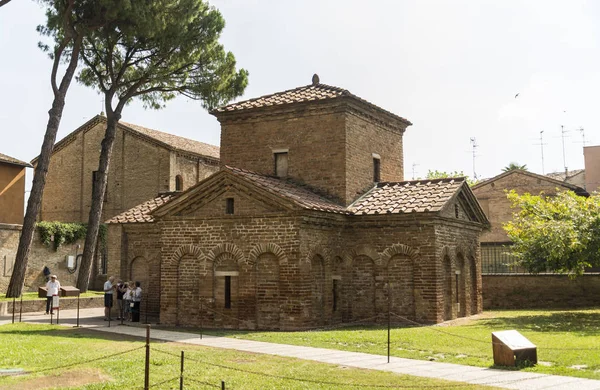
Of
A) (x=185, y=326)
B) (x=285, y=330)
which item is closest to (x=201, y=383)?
(x=285, y=330)

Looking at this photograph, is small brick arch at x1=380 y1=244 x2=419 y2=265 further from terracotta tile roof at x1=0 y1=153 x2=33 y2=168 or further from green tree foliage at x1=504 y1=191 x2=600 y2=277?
terracotta tile roof at x1=0 y1=153 x2=33 y2=168

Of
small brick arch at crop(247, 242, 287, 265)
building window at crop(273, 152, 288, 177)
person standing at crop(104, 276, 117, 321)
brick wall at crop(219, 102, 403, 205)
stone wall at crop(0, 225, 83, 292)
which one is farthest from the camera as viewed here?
stone wall at crop(0, 225, 83, 292)

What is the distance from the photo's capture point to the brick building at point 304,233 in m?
17.7

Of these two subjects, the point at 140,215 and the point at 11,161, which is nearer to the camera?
the point at 140,215

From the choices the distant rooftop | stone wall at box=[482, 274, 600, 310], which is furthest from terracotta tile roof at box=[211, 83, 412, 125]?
stone wall at box=[482, 274, 600, 310]

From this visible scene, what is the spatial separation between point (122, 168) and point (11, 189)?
20.2 feet

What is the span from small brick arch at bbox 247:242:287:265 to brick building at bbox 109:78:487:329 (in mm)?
32

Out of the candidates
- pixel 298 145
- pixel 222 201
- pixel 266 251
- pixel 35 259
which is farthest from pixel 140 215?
pixel 35 259

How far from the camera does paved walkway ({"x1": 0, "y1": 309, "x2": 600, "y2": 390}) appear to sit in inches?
374

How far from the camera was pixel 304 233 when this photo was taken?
17.6 metres

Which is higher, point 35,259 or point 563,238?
point 563,238

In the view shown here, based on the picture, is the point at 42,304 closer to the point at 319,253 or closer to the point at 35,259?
the point at 35,259

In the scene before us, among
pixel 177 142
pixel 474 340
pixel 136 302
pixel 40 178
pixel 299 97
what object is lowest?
pixel 474 340

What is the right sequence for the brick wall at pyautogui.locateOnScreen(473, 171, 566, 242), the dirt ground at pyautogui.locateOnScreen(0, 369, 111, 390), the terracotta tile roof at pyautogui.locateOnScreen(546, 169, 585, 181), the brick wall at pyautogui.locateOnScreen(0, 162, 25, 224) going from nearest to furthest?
the dirt ground at pyautogui.locateOnScreen(0, 369, 111, 390), the brick wall at pyautogui.locateOnScreen(0, 162, 25, 224), the brick wall at pyautogui.locateOnScreen(473, 171, 566, 242), the terracotta tile roof at pyautogui.locateOnScreen(546, 169, 585, 181)
